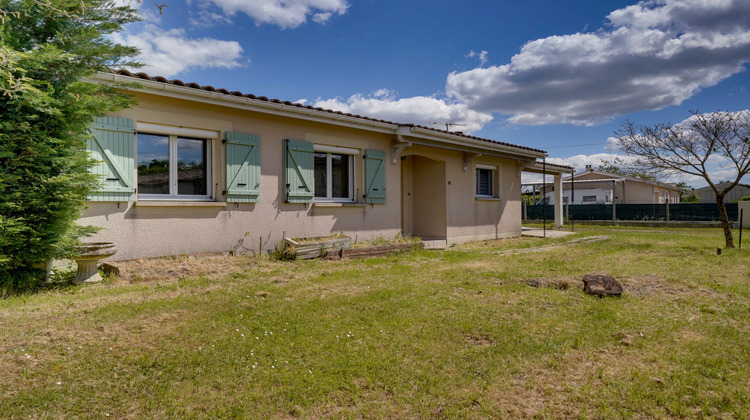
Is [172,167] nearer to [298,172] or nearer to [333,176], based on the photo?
[298,172]

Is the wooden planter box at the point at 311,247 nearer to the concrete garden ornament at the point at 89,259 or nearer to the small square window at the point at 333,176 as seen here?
the small square window at the point at 333,176

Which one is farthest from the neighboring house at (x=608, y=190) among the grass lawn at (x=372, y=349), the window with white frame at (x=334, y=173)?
the grass lawn at (x=372, y=349)

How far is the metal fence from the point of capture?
1898cm

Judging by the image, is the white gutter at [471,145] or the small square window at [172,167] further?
the white gutter at [471,145]

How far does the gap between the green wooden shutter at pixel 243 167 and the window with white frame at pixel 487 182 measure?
7.46 meters

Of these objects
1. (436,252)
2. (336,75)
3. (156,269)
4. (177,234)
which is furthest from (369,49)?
(156,269)

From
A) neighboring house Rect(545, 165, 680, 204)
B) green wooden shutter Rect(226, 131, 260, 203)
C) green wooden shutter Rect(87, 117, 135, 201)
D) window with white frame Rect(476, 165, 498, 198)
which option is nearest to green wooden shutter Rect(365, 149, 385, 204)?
green wooden shutter Rect(226, 131, 260, 203)

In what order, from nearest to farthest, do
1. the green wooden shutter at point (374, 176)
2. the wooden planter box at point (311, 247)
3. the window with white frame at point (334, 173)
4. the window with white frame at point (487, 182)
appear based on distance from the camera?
the wooden planter box at point (311, 247)
the window with white frame at point (334, 173)
the green wooden shutter at point (374, 176)
the window with white frame at point (487, 182)

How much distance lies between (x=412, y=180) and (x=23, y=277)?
360 inches

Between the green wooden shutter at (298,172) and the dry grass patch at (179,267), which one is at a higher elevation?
the green wooden shutter at (298,172)

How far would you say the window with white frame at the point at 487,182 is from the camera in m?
12.7

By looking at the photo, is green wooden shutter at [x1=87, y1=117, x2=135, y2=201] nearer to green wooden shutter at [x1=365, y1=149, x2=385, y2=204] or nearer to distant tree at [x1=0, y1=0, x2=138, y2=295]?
distant tree at [x1=0, y1=0, x2=138, y2=295]

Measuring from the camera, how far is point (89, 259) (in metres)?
5.05

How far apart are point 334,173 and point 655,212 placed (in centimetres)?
1893
